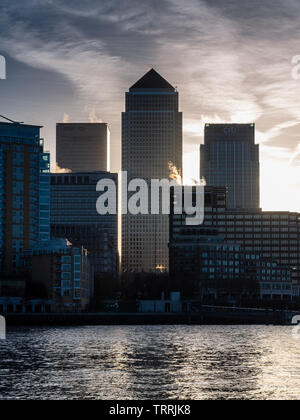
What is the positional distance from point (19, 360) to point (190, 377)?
25206 mm

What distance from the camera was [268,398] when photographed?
67.9 metres

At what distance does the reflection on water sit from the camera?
70.7m

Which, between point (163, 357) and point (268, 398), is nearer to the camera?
point (268, 398)

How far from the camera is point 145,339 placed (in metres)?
142

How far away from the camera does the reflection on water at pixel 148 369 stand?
70688mm

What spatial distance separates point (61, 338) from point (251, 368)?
59261 millimetres

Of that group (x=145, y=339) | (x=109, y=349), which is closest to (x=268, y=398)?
(x=109, y=349)

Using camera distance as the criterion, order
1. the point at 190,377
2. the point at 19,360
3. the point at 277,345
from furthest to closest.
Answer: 1. the point at 277,345
2. the point at 19,360
3. the point at 190,377

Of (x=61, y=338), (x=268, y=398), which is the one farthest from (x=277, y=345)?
(x=268, y=398)

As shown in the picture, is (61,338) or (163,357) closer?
(163,357)

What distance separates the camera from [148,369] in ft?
290
